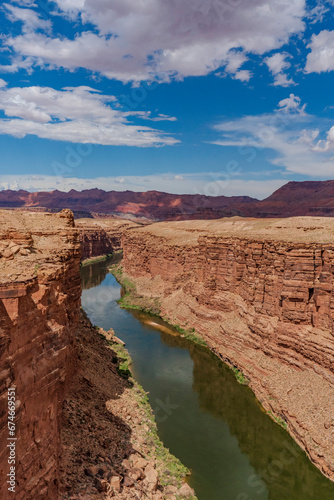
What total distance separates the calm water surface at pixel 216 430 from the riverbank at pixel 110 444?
1667mm

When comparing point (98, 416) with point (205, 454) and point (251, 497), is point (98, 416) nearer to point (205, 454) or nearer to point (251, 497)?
point (205, 454)

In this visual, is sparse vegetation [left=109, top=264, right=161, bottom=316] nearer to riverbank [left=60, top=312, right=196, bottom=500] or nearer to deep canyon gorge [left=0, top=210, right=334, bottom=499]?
deep canyon gorge [left=0, top=210, right=334, bottom=499]

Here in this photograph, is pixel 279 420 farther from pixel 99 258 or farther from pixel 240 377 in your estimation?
pixel 99 258

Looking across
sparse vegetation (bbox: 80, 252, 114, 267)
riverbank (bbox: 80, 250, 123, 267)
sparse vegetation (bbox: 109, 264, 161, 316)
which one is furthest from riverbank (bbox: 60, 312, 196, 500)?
riverbank (bbox: 80, 250, 123, 267)

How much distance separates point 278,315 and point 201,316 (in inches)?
474

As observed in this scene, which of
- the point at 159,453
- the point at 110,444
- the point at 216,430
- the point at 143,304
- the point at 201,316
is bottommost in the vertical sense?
the point at 216,430

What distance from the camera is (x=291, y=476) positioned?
2012cm

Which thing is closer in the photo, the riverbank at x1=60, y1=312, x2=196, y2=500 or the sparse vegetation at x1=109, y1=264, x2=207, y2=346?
the riverbank at x1=60, y1=312, x2=196, y2=500

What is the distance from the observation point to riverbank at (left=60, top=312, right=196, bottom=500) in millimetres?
14922

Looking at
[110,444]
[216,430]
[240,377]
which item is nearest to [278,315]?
[240,377]

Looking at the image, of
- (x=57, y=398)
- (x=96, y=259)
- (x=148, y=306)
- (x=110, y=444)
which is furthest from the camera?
(x=96, y=259)

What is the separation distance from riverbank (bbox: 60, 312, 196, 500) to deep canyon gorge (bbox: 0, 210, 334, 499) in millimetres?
487

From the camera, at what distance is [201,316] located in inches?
1638

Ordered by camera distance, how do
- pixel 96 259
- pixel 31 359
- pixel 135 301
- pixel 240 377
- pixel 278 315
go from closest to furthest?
pixel 31 359
pixel 240 377
pixel 278 315
pixel 135 301
pixel 96 259
